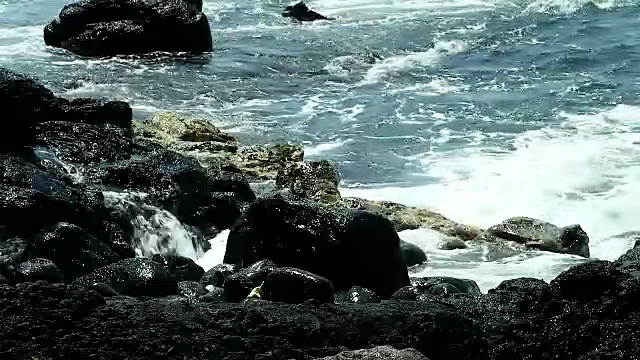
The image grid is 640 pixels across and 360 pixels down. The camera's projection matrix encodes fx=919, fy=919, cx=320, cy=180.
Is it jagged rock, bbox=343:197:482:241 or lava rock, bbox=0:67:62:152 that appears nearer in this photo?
lava rock, bbox=0:67:62:152

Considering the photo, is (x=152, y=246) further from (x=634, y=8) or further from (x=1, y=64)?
(x=634, y=8)

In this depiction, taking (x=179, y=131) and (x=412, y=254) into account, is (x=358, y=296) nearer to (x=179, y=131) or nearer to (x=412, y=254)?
(x=412, y=254)

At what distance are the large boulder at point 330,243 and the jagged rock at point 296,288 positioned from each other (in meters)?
1.78

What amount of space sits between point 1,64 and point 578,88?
12928 mm

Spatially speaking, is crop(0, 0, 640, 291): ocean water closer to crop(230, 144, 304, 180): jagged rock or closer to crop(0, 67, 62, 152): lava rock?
crop(230, 144, 304, 180): jagged rock

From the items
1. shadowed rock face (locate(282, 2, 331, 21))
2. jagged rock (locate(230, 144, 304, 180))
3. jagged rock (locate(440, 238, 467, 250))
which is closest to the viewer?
jagged rock (locate(440, 238, 467, 250))

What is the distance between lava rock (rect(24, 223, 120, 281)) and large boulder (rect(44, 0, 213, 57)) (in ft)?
50.0

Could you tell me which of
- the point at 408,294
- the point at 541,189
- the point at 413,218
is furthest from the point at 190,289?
the point at 541,189

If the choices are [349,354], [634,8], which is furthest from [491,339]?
[634,8]

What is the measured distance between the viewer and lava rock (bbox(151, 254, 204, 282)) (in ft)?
28.0

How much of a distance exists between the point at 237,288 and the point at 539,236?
5.30m

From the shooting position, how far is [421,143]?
16172mm

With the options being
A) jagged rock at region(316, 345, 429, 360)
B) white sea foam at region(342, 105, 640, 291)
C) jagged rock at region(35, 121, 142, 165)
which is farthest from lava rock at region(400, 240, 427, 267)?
jagged rock at region(316, 345, 429, 360)

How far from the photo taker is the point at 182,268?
873 cm
